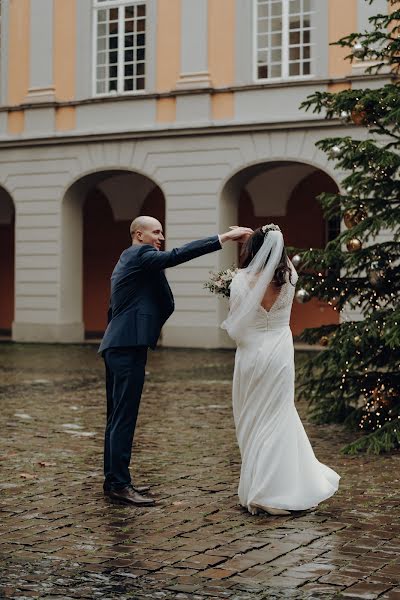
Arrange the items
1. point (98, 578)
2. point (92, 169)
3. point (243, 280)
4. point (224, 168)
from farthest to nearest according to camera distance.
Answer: point (92, 169) < point (224, 168) < point (243, 280) < point (98, 578)

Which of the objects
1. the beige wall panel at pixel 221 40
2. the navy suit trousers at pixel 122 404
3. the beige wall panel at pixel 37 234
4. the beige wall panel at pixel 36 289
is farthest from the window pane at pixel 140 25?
the navy suit trousers at pixel 122 404

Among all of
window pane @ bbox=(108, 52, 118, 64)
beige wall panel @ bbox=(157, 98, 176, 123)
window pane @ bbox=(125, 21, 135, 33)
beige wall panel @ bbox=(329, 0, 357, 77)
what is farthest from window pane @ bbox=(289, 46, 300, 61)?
window pane @ bbox=(108, 52, 118, 64)

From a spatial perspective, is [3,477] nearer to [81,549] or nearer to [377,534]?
[81,549]

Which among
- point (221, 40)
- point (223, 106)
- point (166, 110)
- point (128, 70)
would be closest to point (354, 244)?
point (223, 106)

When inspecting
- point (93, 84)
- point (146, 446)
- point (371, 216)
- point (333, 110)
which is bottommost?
point (146, 446)

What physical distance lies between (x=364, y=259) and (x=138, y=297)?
9.96 ft

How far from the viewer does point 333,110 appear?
9344 millimetres

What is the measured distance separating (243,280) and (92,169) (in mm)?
16929

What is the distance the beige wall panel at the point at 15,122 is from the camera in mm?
24000

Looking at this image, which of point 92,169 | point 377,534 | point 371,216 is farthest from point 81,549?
point 92,169

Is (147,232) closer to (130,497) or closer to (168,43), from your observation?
(130,497)

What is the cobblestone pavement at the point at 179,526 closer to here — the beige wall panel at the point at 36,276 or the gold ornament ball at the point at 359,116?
the gold ornament ball at the point at 359,116

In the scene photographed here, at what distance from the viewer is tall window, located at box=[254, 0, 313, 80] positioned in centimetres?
2156

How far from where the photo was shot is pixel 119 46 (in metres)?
23.2
